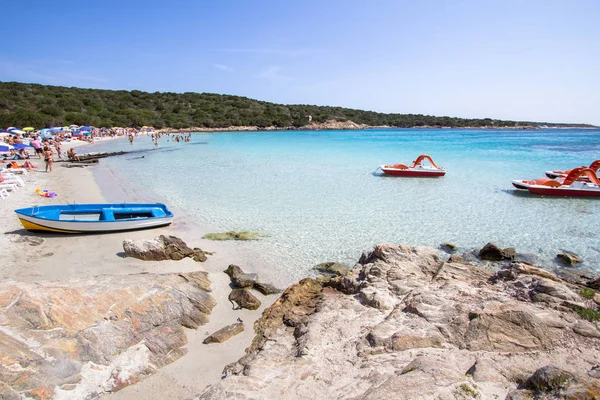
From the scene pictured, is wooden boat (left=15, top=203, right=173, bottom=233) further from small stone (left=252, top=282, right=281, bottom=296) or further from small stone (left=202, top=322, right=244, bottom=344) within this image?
small stone (left=202, top=322, right=244, bottom=344)

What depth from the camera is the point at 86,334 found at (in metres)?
4.56

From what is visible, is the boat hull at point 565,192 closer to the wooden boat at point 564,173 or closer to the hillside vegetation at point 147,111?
the wooden boat at point 564,173

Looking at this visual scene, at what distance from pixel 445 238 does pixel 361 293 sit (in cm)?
536

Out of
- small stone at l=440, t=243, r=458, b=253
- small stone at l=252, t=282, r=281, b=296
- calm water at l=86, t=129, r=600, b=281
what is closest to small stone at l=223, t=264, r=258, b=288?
small stone at l=252, t=282, r=281, b=296

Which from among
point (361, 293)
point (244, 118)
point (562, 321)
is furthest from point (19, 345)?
point (244, 118)

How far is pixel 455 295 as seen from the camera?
5555mm

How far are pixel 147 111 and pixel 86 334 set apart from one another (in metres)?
80.0

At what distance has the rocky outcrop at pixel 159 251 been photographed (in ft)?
26.7

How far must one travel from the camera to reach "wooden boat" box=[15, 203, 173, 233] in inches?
373

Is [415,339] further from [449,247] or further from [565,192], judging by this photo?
[565,192]

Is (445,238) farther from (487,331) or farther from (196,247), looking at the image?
(196,247)

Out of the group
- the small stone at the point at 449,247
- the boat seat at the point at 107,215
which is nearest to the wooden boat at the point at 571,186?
the small stone at the point at 449,247

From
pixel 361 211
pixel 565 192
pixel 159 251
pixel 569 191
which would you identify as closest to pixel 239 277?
pixel 159 251

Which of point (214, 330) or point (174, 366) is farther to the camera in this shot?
point (214, 330)
